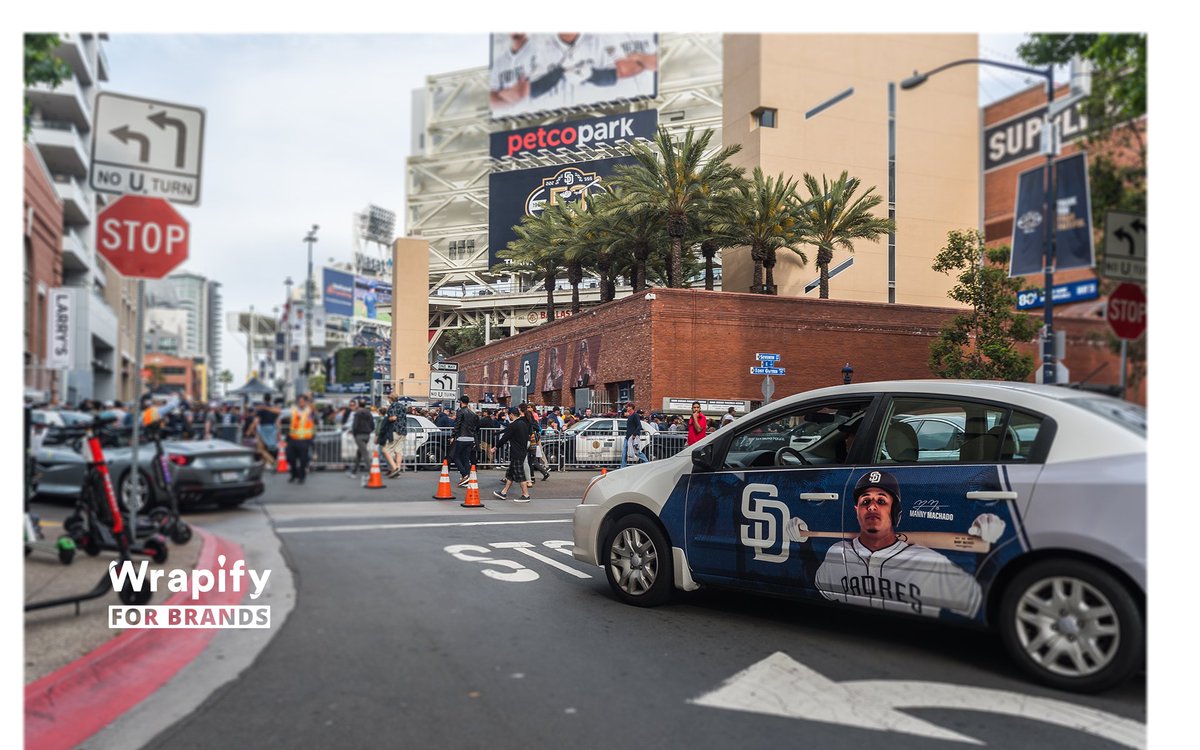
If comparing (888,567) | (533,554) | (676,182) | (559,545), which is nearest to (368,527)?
(533,554)

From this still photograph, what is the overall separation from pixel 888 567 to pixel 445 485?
79.7 inches

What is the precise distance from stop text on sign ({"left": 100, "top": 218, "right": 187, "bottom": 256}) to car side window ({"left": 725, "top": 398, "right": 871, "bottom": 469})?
2671 mm

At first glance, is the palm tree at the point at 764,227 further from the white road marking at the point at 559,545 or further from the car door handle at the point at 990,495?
the white road marking at the point at 559,545

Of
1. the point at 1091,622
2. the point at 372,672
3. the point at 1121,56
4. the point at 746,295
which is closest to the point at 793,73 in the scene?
the point at 746,295

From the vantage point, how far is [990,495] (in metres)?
3.55

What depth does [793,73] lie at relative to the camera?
396 cm

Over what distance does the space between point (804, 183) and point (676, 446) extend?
1478 mm

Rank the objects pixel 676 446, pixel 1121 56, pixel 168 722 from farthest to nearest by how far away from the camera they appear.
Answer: pixel 676 446
pixel 1121 56
pixel 168 722

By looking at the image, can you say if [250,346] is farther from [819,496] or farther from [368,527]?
[819,496]

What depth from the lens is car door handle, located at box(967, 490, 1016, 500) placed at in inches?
138

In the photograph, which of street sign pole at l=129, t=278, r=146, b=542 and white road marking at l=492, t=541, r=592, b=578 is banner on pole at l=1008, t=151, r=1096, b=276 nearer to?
white road marking at l=492, t=541, r=592, b=578

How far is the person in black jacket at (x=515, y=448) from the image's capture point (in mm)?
3959

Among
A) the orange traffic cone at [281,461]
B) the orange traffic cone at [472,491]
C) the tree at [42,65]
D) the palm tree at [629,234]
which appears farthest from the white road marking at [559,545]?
the tree at [42,65]
